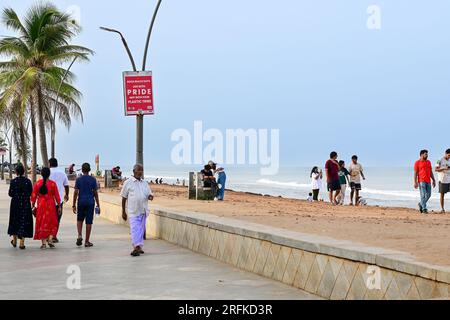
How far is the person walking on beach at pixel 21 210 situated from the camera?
15.5 m

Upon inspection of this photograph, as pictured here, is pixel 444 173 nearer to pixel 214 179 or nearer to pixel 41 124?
pixel 214 179

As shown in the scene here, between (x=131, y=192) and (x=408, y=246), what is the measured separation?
542 cm

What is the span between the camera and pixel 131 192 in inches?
567

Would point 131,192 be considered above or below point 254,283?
above

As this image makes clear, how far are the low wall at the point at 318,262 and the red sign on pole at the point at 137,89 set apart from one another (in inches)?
214

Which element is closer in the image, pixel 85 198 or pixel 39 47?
pixel 85 198

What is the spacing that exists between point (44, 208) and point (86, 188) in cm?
88

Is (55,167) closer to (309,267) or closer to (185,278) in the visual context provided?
(185,278)

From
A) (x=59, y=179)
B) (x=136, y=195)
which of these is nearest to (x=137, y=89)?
(x=59, y=179)

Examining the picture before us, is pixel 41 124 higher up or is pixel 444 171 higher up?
pixel 41 124

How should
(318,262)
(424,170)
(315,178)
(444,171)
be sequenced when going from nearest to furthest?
(318,262), (424,170), (444,171), (315,178)

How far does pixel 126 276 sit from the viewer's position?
1110 cm
